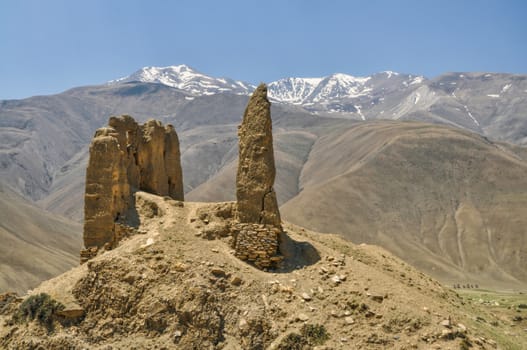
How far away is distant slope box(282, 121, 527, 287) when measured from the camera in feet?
275

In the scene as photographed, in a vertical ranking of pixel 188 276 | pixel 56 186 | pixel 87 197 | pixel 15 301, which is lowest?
pixel 56 186

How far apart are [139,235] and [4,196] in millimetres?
86652

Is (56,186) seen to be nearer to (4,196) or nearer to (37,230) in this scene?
(4,196)

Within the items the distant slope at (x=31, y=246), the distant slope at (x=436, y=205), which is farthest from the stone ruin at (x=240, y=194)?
the distant slope at (x=436, y=205)

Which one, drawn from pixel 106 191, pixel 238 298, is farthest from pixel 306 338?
pixel 106 191

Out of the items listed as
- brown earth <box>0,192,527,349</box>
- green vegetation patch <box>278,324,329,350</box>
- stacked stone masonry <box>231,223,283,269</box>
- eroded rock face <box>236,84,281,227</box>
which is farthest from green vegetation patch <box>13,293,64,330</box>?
green vegetation patch <box>278,324,329,350</box>

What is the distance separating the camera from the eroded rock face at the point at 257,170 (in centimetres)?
1856

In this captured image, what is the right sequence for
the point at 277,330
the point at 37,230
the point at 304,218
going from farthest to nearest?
the point at 304,218 → the point at 37,230 → the point at 277,330

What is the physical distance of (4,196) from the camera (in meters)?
96.5

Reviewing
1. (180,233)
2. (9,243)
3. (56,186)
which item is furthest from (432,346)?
(56,186)

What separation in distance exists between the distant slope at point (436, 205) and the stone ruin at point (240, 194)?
62.5 meters

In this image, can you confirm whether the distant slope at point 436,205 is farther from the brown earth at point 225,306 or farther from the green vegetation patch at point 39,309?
the green vegetation patch at point 39,309

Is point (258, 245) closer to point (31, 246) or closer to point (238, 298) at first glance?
point (238, 298)

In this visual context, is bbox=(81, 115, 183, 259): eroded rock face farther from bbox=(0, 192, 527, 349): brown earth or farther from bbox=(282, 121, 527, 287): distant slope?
bbox=(282, 121, 527, 287): distant slope
